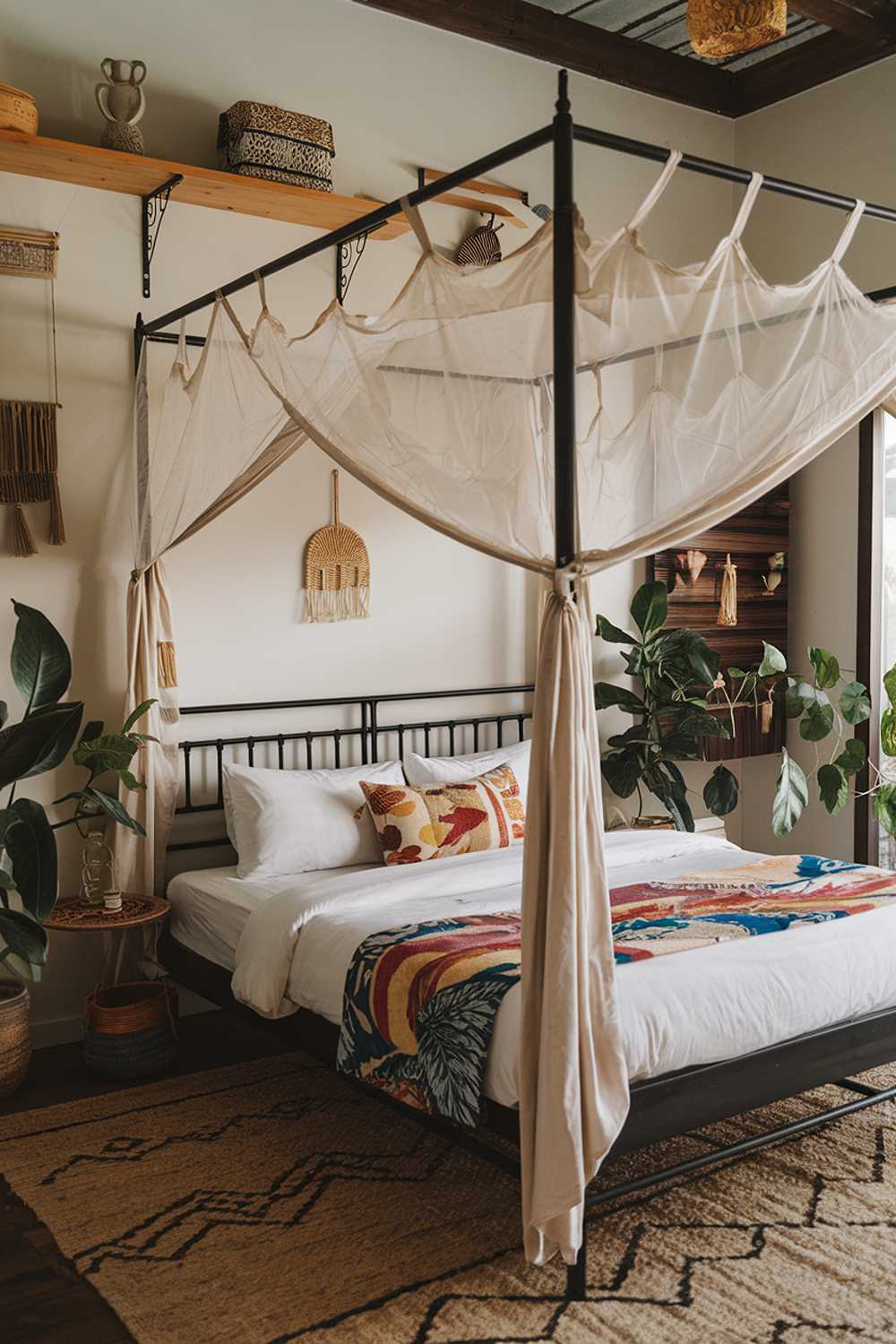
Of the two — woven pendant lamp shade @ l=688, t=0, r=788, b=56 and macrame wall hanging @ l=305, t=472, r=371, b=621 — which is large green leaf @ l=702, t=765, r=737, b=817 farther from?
woven pendant lamp shade @ l=688, t=0, r=788, b=56

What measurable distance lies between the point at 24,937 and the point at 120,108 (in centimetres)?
257

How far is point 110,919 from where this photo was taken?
3826 millimetres

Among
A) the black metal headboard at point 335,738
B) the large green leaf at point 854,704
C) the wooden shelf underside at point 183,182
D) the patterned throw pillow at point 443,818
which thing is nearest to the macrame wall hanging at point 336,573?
the black metal headboard at point 335,738

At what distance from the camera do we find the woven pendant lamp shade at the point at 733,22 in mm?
2855

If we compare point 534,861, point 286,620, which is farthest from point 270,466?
point 534,861

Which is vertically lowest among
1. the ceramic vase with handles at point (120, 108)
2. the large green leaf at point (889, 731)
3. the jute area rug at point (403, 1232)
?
the jute area rug at point (403, 1232)

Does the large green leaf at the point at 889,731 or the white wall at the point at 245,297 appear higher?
the white wall at the point at 245,297

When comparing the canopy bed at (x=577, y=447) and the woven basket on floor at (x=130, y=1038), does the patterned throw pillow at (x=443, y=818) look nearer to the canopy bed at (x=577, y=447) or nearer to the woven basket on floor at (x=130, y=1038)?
the canopy bed at (x=577, y=447)

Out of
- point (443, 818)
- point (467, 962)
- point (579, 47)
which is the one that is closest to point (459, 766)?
point (443, 818)

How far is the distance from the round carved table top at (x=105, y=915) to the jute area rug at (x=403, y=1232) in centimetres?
51

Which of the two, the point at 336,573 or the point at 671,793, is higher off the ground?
the point at 336,573

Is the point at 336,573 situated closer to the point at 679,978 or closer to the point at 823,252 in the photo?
the point at 679,978

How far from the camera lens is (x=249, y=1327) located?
2549 mm

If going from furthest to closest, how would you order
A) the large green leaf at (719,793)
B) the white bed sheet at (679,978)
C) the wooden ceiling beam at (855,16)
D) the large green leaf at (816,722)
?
the large green leaf at (719,793)
the large green leaf at (816,722)
the wooden ceiling beam at (855,16)
the white bed sheet at (679,978)
